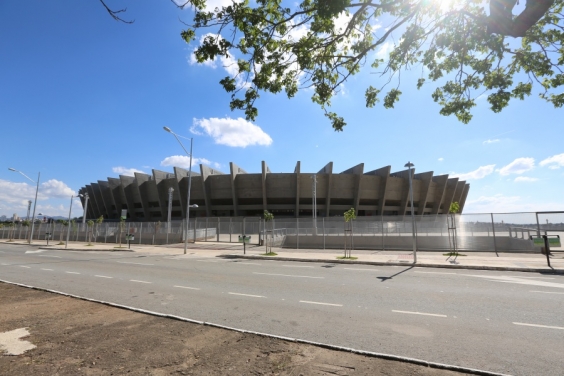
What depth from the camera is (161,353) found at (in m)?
4.23

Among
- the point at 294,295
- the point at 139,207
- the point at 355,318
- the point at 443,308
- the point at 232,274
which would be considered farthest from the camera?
the point at 139,207

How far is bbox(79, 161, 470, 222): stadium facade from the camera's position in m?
57.5

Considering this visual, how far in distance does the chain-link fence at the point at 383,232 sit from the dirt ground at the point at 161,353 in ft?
46.7

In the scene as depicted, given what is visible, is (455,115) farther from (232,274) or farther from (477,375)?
(232,274)

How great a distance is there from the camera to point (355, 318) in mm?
6215

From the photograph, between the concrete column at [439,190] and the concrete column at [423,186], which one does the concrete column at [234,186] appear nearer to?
the concrete column at [423,186]

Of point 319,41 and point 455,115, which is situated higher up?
point 319,41

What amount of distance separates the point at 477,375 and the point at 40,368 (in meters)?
5.49

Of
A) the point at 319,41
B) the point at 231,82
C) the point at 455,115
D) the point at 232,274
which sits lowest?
the point at 232,274

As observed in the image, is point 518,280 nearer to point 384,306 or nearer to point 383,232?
point 384,306

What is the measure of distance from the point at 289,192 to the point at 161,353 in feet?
176

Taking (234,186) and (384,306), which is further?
(234,186)

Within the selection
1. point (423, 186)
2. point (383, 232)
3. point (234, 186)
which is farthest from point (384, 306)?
point (423, 186)

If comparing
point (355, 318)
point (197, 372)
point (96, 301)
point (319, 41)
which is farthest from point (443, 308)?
point (96, 301)
